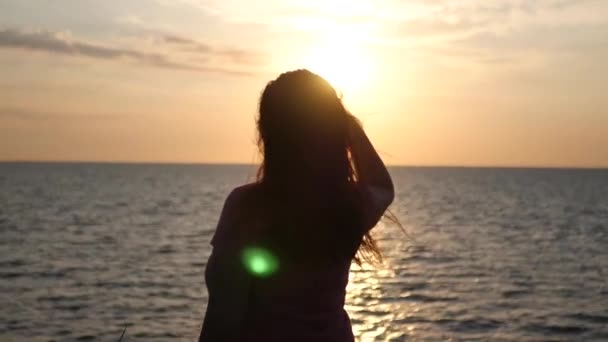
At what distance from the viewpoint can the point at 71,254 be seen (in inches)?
1389

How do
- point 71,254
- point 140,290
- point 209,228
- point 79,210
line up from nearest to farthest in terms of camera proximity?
point 140,290, point 71,254, point 209,228, point 79,210

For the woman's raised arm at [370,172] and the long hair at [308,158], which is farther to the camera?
the woman's raised arm at [370,172]

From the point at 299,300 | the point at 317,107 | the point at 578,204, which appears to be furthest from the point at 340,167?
the point at 578,204

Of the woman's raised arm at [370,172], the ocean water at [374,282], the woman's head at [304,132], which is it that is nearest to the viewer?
Result: the woman's head at [304,132]

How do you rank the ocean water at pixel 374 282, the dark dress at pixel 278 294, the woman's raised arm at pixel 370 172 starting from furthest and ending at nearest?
the ocean water at pixel 374 282 < the woman's raised arm at pixel 370 172 < the dark dress at pixel 278 294

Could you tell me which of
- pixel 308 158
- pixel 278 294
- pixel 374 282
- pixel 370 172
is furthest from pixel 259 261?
pixel 374 282

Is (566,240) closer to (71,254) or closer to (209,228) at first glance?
(209,228)

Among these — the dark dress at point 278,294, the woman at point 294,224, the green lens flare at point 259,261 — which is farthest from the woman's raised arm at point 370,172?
the green lens flare at point 259,261

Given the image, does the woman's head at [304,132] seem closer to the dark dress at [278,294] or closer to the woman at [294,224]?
the woman at [294,224]

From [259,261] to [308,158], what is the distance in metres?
0.38

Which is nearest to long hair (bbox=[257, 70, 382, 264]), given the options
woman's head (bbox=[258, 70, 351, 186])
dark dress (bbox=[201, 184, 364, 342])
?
woman's head (bbox=[258, 70, 351, 186])

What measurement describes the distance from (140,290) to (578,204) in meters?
64.7

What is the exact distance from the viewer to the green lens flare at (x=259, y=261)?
9.12ft

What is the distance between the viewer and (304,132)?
2902mm
